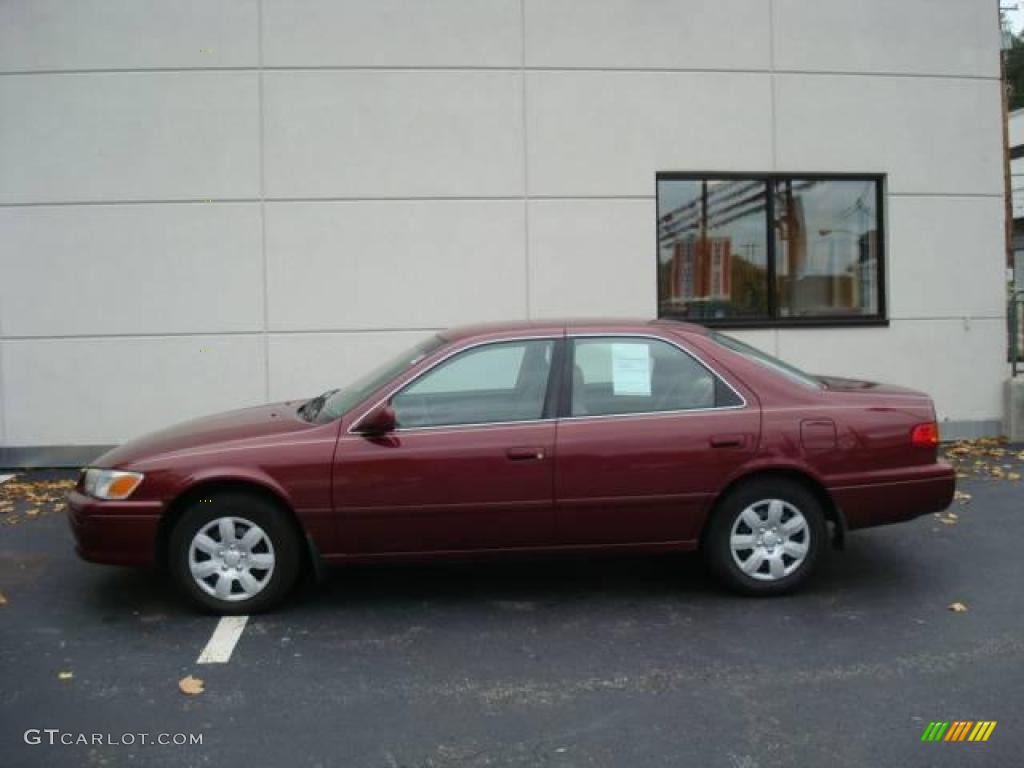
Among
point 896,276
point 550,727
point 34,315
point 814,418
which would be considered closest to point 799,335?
point 896,276

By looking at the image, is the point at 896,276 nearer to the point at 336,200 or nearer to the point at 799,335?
the point at 799,335

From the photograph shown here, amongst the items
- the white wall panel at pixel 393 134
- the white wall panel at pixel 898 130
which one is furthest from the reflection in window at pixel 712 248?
the white wall panel at pixel 393 134

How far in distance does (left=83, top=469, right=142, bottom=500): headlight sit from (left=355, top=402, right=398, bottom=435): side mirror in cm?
117

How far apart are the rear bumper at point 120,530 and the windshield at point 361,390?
0.99 meters

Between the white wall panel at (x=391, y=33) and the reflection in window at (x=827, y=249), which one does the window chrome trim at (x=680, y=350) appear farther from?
the reflection in window at (x=827, y=249)

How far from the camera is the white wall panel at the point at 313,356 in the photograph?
29.8 ft

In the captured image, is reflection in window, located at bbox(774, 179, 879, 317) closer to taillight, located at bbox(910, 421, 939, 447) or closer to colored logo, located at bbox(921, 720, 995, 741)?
taillight, located at bbox(910, 421, 939, 447)

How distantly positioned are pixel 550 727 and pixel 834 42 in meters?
8.23

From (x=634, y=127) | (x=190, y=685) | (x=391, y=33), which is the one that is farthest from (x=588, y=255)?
(x=190, y=685)

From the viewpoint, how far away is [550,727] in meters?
3.61

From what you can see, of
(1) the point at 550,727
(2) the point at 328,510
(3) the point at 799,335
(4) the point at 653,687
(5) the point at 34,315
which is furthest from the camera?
(3) the point at 799,335

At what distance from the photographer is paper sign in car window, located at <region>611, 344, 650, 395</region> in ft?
16.5

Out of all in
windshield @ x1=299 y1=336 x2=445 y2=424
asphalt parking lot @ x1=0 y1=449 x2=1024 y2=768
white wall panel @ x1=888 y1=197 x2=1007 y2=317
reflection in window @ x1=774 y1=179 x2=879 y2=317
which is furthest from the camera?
reflection in window @ x1=774 y1=179 x2=879 y2=317

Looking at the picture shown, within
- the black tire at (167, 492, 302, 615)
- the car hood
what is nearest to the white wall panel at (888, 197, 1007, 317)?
the car hood
